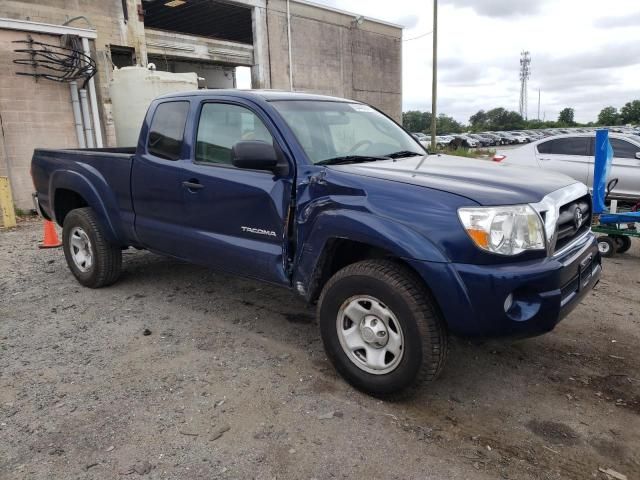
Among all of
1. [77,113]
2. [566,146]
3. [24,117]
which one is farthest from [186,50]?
[566,146]

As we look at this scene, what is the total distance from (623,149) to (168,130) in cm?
814

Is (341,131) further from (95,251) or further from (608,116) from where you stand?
(608,116)

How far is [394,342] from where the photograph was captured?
2906 millimetres

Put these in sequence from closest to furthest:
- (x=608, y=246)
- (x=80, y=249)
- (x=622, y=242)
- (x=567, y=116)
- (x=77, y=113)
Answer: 1. (x=80, y=249)
2. (x=608, y=246)
3. (x=622, y=242)
4. (x=77, y=113)
5. (x=567, y=116)

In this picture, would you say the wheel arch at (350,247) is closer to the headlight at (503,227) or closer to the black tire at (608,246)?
the headlight at (503,227)

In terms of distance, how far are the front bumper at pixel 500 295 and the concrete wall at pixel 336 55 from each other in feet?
69.3

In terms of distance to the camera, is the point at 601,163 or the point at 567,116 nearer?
the point at 601,163

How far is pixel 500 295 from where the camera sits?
8.45ft

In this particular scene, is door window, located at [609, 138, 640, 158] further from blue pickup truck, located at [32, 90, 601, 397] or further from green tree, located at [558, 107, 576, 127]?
green tree, located at [558, 107, 576, 127]

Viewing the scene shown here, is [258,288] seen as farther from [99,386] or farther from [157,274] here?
[99,386]

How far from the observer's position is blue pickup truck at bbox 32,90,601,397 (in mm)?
2646

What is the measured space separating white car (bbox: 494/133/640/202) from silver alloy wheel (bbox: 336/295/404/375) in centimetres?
735

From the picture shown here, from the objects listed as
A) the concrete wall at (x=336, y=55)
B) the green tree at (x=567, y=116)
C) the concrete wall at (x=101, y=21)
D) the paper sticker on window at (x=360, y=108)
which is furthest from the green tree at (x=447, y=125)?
the paper sticker on window at (x=360, y=108)

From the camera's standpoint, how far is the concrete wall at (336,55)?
23.0m
